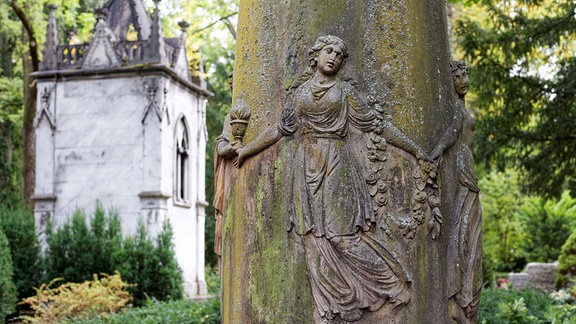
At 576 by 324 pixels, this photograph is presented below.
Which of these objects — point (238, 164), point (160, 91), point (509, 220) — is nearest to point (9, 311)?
point (160, 91)

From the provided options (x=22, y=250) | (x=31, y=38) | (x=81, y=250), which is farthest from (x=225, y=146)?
(x=31, y=38)

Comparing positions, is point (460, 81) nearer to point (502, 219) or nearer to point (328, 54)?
point (328, 54)

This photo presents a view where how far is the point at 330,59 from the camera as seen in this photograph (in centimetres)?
479

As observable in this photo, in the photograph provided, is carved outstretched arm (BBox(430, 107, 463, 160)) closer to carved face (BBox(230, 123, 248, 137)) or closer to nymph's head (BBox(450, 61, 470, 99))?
nymph's head (BBox(450, 61, 470, 99))

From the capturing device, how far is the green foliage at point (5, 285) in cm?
1641

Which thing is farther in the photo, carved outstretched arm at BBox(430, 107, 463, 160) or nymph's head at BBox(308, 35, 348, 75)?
carved outstretched arm at BBox(430, 107, 463, 160)

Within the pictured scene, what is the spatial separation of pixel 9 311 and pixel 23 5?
13.2m

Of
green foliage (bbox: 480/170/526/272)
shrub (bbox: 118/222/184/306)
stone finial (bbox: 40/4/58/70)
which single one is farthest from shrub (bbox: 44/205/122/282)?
green foliage (bbox: 480/170/526/272)

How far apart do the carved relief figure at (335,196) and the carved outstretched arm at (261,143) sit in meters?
0.10

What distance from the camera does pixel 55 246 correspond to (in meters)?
20.8

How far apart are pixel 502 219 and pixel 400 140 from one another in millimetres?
31890

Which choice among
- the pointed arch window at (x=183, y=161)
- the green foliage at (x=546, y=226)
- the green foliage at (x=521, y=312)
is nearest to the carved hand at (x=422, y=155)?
the green foliage at (x=521, y=312)

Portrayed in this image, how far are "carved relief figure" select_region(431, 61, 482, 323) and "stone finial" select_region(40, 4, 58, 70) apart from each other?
895 inches

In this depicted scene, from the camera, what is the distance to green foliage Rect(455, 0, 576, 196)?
14312 mm
